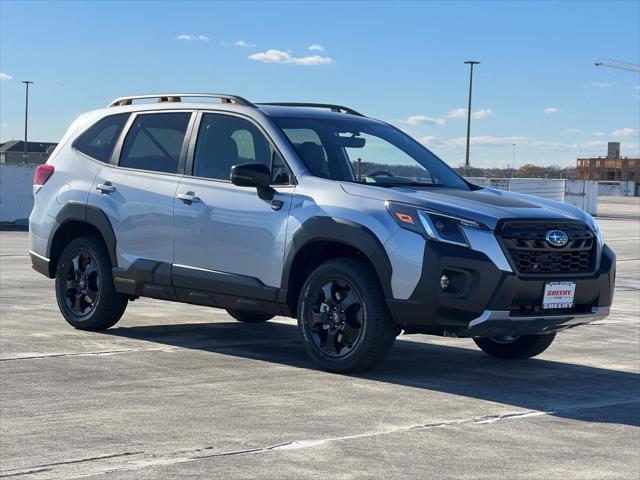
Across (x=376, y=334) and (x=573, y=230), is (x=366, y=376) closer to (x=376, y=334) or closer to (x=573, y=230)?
(x=376, y=334)

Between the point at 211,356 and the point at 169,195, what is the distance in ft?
4.29

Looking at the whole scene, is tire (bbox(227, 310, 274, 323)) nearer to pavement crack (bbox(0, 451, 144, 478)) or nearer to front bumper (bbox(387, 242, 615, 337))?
front bumper (bbox(387, 242, 615, 337))

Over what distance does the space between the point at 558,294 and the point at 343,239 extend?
4.80 ft

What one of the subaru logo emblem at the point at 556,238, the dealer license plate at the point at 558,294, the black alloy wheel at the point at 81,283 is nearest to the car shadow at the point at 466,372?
the black alloy wheel at the point at 81,283

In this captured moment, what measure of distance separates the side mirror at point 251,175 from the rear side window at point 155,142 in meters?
1.01

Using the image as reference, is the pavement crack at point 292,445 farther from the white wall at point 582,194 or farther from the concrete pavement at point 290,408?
the white wall at point 582,194

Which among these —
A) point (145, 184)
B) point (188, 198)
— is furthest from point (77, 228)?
point (188, 198)

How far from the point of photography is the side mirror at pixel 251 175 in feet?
27.7

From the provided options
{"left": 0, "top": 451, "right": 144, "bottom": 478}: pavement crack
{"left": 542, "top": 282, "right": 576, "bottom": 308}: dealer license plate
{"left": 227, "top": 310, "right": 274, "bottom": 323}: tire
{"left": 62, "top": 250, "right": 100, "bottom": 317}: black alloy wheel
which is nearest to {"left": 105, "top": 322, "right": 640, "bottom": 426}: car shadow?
{"left": 227, "top": 310, "right": 274, "bottom": 323}: tire

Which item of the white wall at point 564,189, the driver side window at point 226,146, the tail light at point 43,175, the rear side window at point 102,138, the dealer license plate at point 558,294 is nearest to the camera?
the dealer license plate at point 558,294

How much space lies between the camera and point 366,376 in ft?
26.7

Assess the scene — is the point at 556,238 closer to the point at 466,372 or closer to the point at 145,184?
the point at 466,372

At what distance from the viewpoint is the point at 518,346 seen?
921cm

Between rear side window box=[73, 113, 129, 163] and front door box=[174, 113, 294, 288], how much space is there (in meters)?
1.08
